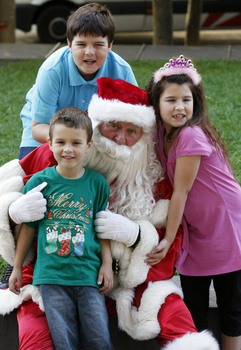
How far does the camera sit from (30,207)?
7.01ft

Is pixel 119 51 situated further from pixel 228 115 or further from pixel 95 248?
pixel 95 248

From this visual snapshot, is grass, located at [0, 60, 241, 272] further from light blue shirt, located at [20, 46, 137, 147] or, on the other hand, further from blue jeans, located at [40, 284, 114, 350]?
blue jeans, located at [40, 284, 114, 350]

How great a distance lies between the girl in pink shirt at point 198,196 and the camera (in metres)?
2.30

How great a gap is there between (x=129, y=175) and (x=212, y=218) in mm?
503

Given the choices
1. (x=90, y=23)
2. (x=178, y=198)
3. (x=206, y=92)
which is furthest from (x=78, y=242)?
(x=206, y=92)

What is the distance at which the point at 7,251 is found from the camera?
90.2 inches

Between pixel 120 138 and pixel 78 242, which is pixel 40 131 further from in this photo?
pixel 78 242

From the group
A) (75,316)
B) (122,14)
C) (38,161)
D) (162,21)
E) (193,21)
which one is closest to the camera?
(75,316)

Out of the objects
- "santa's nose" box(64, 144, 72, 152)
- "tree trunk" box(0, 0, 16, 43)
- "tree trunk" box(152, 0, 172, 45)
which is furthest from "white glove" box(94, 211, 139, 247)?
"tree trunk" box(0, 0, 16, 43)

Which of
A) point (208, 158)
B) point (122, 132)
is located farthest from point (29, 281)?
point (208, 158)

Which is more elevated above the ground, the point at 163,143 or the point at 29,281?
the point at 163,143

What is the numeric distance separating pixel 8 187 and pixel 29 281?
1.65 ft

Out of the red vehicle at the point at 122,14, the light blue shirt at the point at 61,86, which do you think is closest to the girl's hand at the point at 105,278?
the light blue shirt at the point at 61,86

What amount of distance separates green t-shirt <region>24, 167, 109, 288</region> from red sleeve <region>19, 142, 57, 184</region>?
0.17m
